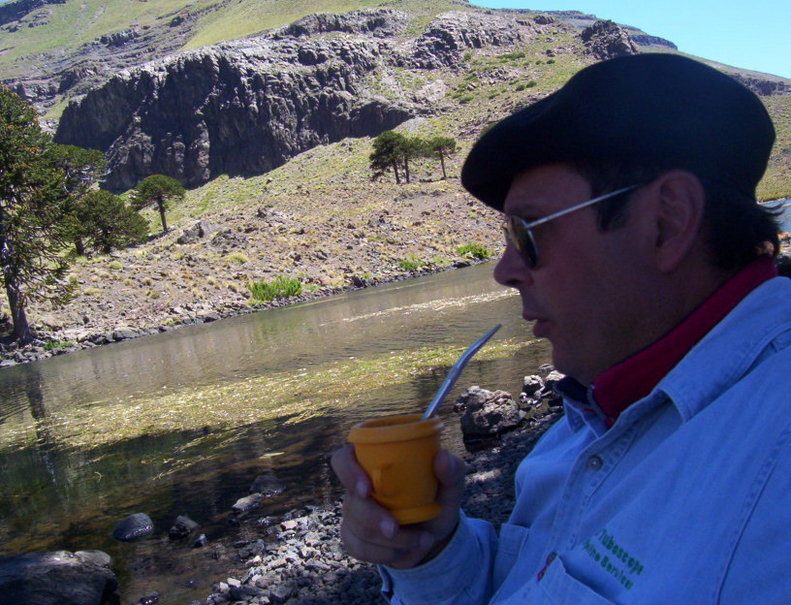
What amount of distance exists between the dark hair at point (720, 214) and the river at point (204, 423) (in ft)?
11.9

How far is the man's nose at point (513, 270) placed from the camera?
5.03 ft

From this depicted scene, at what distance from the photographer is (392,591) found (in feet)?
5.55

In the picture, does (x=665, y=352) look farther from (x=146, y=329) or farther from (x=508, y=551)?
(x=146, y=329)

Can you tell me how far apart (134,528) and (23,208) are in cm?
2290

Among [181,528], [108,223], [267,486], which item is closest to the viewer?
[181,528]

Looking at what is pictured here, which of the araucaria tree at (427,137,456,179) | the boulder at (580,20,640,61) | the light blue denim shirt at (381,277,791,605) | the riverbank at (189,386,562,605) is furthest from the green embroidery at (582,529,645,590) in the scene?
the boulder at (580,20,640,61)

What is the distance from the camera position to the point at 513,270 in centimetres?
157

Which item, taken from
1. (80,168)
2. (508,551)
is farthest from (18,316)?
(508,551)

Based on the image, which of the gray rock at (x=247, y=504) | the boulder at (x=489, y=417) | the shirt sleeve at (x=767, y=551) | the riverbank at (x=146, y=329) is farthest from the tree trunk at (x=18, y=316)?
the shirt sleeve at (x=767, y=551)

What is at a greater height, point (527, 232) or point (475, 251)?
point (527, 232)

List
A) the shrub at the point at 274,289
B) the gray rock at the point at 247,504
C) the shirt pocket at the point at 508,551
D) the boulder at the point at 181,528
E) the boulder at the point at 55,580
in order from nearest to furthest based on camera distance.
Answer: the shirt pocket at the point at 508,551 → the boulder at the point at 55,580 → the boulder at the point at 181,528 → the gray rock at the point at 247,504 → the shrub at the point at 274,289

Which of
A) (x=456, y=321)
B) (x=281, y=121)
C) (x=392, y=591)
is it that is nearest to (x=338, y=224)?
(x=456, y=321)

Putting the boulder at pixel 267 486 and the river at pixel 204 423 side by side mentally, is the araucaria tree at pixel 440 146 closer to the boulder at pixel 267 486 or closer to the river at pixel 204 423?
the river at pixel 204 423

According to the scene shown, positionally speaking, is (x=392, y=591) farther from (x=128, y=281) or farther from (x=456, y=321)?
(x=128, y=281)
